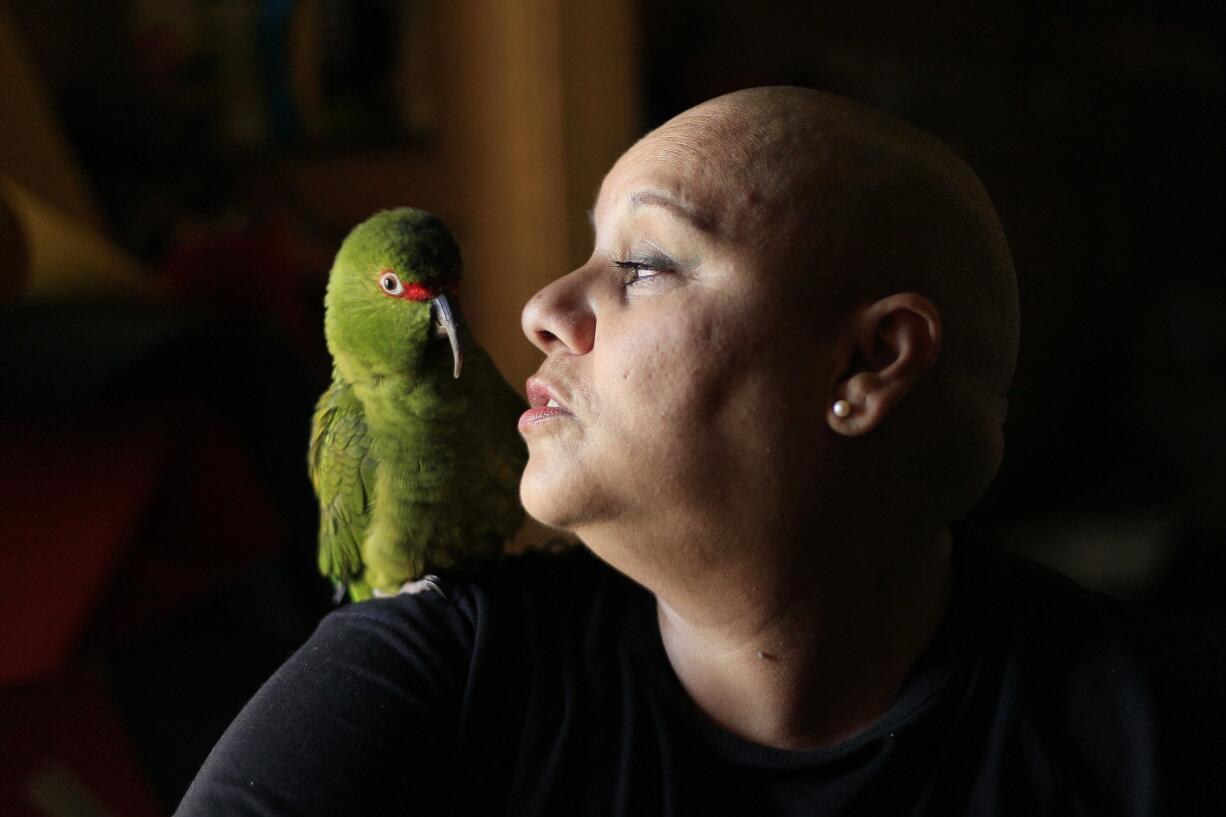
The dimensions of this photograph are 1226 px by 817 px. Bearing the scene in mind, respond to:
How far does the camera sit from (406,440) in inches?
35.1

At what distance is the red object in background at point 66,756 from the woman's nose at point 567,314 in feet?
2.05

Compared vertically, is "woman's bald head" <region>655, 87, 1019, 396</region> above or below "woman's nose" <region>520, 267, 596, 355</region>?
above

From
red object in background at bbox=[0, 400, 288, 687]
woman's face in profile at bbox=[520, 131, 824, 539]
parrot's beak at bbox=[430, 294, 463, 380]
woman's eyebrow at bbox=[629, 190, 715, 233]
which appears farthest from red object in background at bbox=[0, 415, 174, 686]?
woman's eyebrow at bbox=[629, 190, 715, 233]

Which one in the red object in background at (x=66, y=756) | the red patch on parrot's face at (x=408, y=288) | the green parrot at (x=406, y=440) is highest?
the red patch on parrot's face at (x=408, y=288)

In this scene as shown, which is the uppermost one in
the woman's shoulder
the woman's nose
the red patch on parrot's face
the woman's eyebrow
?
the woman's eyebrow

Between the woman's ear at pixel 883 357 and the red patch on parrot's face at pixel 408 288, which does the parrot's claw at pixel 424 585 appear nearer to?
the red patch on parrot's face at pixel 408 288

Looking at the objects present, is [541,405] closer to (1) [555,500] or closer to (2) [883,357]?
(1) [555,500]

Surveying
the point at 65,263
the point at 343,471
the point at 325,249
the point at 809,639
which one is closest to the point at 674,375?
the point at 809,639

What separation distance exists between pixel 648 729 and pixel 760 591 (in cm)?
14

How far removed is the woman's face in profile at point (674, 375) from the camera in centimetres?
67

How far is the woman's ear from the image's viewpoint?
Result: 2.21ft

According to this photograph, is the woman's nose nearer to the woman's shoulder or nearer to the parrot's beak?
the parrot's beak

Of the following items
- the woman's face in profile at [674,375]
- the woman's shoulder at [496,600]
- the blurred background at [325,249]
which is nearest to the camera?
the woman's face in profile at [674,375]

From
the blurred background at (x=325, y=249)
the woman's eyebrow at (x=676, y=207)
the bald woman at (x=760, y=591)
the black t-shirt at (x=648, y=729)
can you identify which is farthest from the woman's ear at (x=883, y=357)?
the blurred background at (x=325, y=249)
